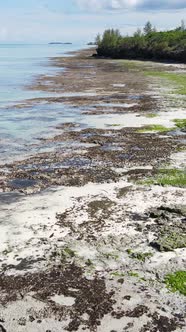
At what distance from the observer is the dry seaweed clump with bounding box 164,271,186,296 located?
915 centimetres

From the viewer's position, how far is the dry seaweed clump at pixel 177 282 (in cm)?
915

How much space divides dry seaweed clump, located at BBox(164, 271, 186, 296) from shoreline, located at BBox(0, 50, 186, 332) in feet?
0.45

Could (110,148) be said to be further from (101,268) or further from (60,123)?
(101,268)

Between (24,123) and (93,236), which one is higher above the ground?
(93,236)

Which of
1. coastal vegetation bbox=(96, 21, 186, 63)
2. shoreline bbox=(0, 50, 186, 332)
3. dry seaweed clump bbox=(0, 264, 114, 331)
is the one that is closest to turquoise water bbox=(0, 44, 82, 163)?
shoreline bbox=(0, 50, 186, 332)

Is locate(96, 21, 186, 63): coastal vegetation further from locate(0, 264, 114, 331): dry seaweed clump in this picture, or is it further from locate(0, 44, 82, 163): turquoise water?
locate(0, 264, 114, 331): dry seaweed clump

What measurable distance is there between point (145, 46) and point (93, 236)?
370 feet

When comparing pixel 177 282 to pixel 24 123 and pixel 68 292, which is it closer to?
pixel 68 292

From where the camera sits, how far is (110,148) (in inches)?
Answer: 823

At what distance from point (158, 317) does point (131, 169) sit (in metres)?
9.59

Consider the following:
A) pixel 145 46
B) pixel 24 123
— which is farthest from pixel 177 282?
pixel 145 46

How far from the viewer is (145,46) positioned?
118500 millimetres

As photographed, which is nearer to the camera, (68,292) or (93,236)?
(68,292)

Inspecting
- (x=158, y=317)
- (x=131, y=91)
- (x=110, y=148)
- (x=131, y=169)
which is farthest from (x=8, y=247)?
(x=131, y=91)
